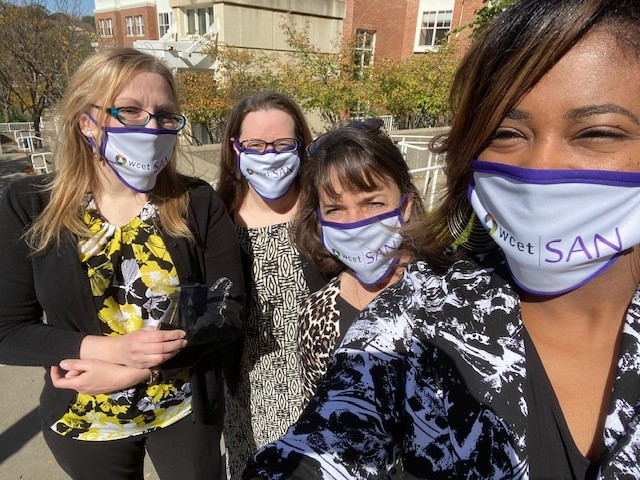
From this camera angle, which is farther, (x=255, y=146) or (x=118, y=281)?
(x=255, y=146)

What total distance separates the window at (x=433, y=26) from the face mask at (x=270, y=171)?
23.3m

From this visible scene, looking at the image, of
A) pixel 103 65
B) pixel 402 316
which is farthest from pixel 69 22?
pixel 402 316

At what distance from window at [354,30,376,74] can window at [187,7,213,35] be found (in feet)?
23.7

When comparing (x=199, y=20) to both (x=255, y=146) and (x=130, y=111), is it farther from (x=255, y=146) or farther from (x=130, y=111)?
(x=130, y=111)

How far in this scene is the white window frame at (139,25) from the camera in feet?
110

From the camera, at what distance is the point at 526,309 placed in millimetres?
1208

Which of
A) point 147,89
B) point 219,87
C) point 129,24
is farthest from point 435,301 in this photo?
point 129,24

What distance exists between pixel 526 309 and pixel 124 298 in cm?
150

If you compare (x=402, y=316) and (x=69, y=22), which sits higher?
(x=69, y=22)

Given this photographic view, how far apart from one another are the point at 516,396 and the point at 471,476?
0.72ft

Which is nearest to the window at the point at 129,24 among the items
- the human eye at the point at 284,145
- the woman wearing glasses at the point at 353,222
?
the human eye at the point at 284,145

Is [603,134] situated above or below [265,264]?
above

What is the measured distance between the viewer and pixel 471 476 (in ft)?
3.36

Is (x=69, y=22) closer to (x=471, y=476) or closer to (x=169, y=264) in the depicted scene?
(x=169, y=264)
